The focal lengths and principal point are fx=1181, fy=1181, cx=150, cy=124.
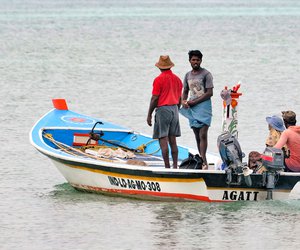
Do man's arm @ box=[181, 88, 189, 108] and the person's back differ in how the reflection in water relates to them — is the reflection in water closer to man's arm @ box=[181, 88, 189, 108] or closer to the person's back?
man's arm @ box=[181, 88, 189, 108]

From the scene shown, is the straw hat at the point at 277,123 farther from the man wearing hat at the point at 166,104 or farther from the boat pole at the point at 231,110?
the man wearing hat at the point at 166,104

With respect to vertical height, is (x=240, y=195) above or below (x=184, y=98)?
below

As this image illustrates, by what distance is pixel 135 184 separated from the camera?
1495cm

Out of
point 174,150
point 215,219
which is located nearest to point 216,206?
point 215,219

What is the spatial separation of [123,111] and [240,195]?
434 inches

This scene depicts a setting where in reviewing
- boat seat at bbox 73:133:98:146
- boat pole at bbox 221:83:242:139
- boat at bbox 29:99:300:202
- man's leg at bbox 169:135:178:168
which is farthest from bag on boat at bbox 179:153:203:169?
boat seat at bbox 73:133:98:146

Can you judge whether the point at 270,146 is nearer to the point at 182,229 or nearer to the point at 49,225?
the point at 182,229

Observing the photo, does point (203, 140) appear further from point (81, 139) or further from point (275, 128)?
point (81, 139)

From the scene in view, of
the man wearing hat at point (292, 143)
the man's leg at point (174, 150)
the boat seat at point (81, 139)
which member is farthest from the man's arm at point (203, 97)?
the boat seat at point (81, 139)

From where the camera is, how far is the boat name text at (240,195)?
14562mm

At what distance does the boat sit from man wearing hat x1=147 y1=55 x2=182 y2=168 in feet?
1.18

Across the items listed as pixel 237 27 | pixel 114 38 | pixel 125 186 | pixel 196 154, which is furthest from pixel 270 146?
pixel 237 27

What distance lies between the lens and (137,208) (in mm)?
15023

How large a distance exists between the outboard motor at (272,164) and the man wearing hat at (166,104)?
134cm
